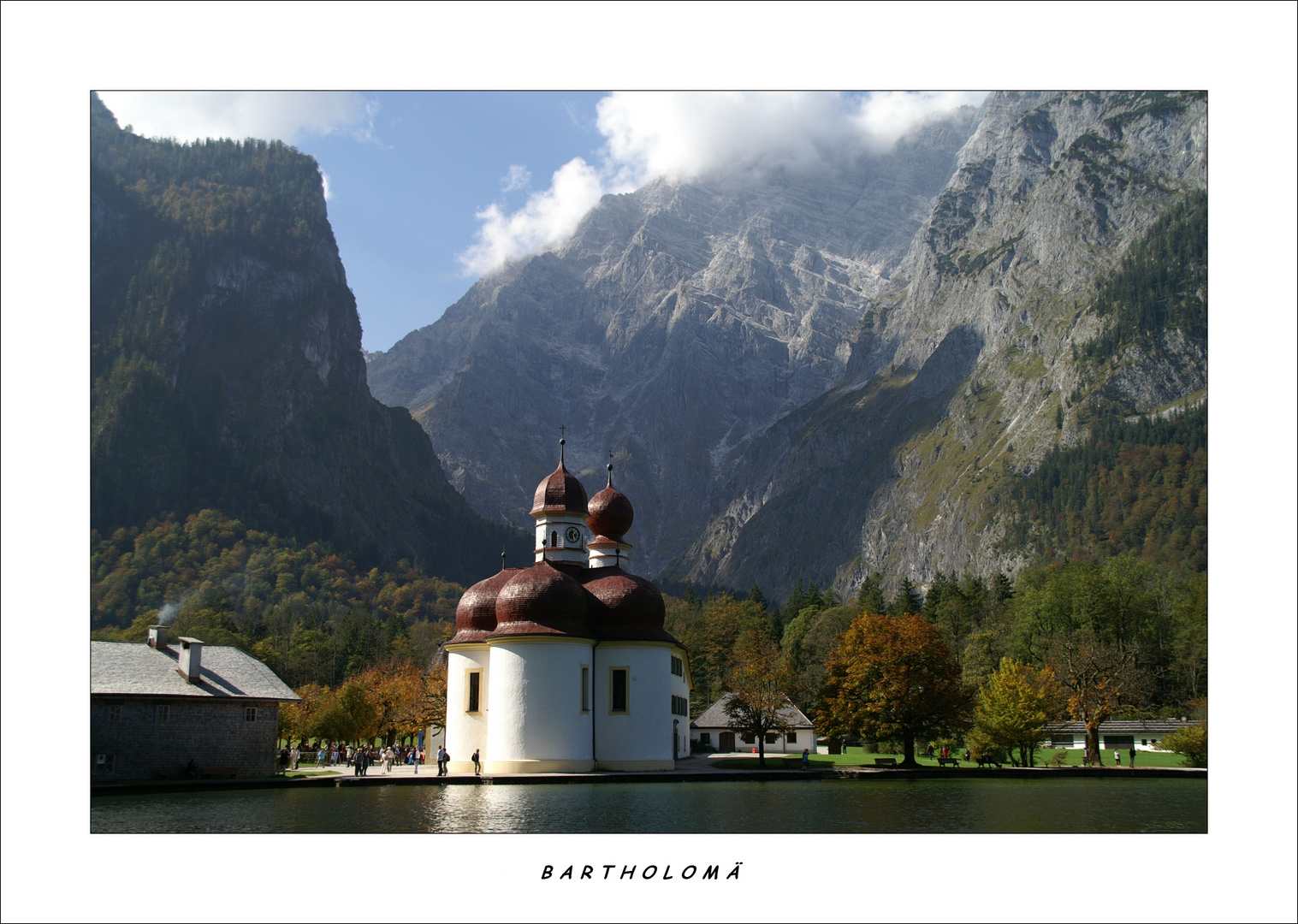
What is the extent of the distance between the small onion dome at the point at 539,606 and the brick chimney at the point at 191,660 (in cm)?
1369

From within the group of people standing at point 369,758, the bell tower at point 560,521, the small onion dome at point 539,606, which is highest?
the bell tower at point 560,521

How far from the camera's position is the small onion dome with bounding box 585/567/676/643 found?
56531 millimetres

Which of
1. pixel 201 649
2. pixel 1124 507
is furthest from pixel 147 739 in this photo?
pixel 1124 507

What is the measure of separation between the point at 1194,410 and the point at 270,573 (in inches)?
6196

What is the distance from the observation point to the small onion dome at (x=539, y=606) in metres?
53.3

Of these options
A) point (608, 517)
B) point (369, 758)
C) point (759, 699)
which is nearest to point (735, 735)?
point (759, 699)

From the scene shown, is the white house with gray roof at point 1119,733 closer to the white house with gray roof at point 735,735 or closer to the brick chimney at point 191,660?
the white house with gray roof at point 735,735

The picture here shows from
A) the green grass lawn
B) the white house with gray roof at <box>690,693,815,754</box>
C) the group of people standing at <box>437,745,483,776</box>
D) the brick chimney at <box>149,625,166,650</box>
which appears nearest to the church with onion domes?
the group of people standing at <box>437,745,483,776</box>

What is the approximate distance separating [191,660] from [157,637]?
4.07 m

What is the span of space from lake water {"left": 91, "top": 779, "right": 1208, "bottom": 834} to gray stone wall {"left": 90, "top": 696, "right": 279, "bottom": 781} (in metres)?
4.24

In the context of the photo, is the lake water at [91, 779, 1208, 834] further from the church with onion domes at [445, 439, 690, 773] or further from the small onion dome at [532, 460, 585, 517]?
the small onion dome at [532, 460, 585, 517]

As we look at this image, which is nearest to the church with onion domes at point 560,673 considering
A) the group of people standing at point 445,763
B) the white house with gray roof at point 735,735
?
the group of people standing at point 445,763

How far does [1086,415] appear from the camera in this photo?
188375 mm

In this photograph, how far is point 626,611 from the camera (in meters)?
57.2
